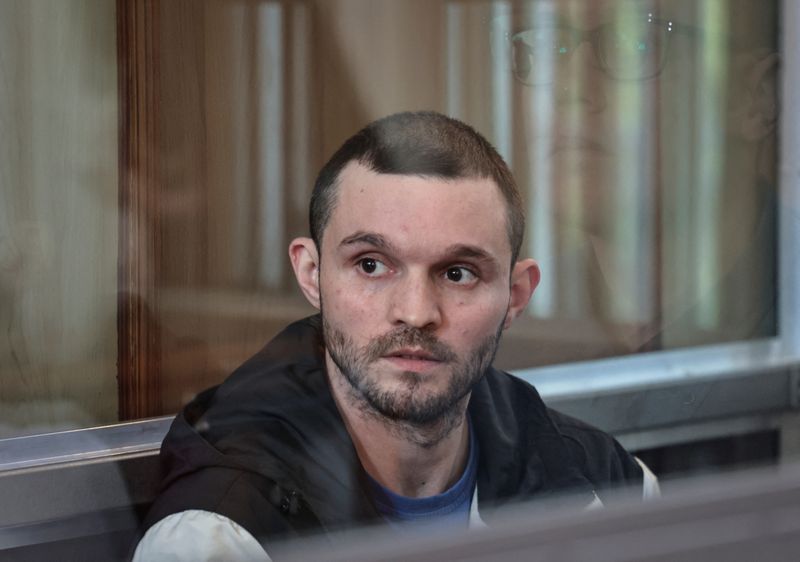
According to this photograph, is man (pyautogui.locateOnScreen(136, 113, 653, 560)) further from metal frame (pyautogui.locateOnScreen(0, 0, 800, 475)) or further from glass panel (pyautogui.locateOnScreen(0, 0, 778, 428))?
metal frame (pyautogui.locateOnScreen(0, 0, 800, 475))

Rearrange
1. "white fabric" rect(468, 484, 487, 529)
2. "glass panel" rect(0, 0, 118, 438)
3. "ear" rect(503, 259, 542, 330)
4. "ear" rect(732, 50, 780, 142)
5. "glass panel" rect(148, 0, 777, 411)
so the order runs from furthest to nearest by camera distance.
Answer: "ear" rect(732, 50, 780, 142) < "ear" rect(503, 259, 542, 330) < "white fabric" rect(468, 484, 487, 529) < "glass panel" rect(148, 0, 777, 411) < "glass panel" rect(0, 0, 118, 438)

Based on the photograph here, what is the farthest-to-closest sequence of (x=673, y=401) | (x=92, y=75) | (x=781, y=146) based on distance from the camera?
(x=781, y=146)
(x=673, y=401)
(x=92, y=75)

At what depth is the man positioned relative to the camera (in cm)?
122

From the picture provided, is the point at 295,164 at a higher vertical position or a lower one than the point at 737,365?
higher

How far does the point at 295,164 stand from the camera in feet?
4.09

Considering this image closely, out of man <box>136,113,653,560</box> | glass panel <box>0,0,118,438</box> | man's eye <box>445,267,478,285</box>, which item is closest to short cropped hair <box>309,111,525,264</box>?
man <box>136,113,653,560</box>

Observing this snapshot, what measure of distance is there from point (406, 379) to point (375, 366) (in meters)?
0.04

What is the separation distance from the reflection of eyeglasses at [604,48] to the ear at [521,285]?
238mm

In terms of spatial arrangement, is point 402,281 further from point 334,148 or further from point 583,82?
point 583,82

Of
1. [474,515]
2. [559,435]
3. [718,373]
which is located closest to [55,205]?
[474,515]

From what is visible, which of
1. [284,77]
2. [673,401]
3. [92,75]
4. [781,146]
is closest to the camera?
[92,75]

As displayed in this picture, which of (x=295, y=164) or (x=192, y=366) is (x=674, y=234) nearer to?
(x=295, y=164)

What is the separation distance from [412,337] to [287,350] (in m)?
0.15

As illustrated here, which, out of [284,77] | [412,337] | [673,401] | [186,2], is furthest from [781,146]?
[186,2]
